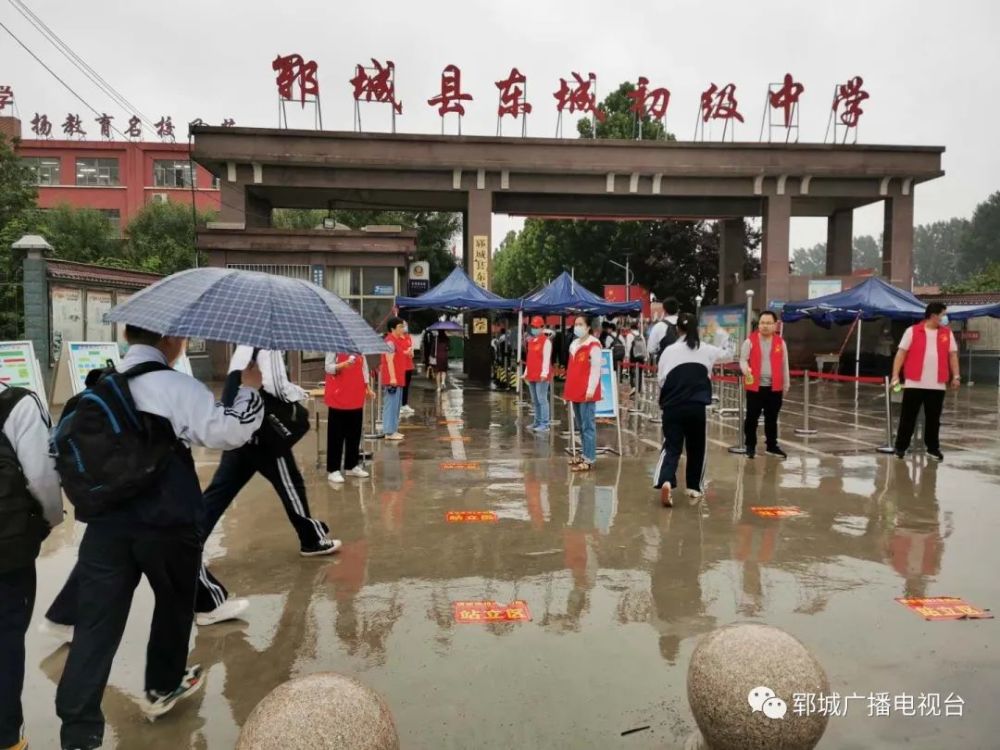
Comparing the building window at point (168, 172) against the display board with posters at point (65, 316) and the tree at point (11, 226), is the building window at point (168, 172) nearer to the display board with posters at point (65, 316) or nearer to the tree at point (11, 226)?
the tree at point (11, 226)

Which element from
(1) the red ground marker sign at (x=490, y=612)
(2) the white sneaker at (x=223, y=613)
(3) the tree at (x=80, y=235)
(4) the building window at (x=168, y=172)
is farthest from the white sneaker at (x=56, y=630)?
(4) the building window at (x=168, y=172)

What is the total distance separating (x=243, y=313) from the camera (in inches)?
122

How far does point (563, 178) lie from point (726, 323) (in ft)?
21.6

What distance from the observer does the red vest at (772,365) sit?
29.2ft

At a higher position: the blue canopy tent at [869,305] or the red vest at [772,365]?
the blue canopy tent at [869,305]

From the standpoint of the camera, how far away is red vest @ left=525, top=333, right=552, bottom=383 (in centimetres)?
1140

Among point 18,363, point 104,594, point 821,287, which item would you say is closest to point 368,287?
point 18,363

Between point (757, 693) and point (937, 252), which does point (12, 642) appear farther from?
point (937, 252)

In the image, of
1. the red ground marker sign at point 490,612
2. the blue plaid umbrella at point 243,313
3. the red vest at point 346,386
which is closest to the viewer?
the blue plaid umbrella at point 243,313

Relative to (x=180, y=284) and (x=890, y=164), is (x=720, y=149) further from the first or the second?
(x=180, y=284)

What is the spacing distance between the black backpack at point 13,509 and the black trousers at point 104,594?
212 millimetres

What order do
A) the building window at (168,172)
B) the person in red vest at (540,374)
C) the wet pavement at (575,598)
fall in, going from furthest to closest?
the building window at (168,172) → the person in red vest at (540,374) → the wet pavement at (575,598)

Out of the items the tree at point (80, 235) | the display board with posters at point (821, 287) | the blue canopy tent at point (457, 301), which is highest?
the tree at point (80, 235)

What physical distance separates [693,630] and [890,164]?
22550mm
